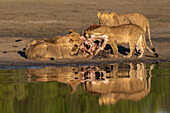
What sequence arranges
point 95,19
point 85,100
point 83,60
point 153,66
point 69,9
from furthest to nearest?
point 69,9, point 95,19, point 83,60, point 153,66, point 85,100

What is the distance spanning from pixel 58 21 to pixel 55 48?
11.3m

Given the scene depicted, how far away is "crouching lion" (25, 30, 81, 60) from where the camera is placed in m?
13.8

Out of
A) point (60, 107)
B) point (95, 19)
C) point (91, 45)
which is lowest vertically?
point (60, 107)

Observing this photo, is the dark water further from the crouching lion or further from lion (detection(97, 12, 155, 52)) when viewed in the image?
lion (detection(97, 12, 155, 52))

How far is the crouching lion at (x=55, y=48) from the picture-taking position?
1380 cm

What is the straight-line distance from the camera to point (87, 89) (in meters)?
9.22

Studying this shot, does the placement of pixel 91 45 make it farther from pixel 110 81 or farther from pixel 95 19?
pixel 95 19

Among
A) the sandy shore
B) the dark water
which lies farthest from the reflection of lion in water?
the sandy shore

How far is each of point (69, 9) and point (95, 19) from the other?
3.90 metres

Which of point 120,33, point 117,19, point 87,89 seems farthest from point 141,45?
point 87,89

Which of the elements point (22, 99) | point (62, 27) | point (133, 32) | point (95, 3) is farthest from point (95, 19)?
point (22, 99)

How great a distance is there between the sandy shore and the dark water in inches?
68.7

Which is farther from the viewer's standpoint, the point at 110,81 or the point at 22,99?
the point at 110,81

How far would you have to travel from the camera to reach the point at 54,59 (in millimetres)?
13984
